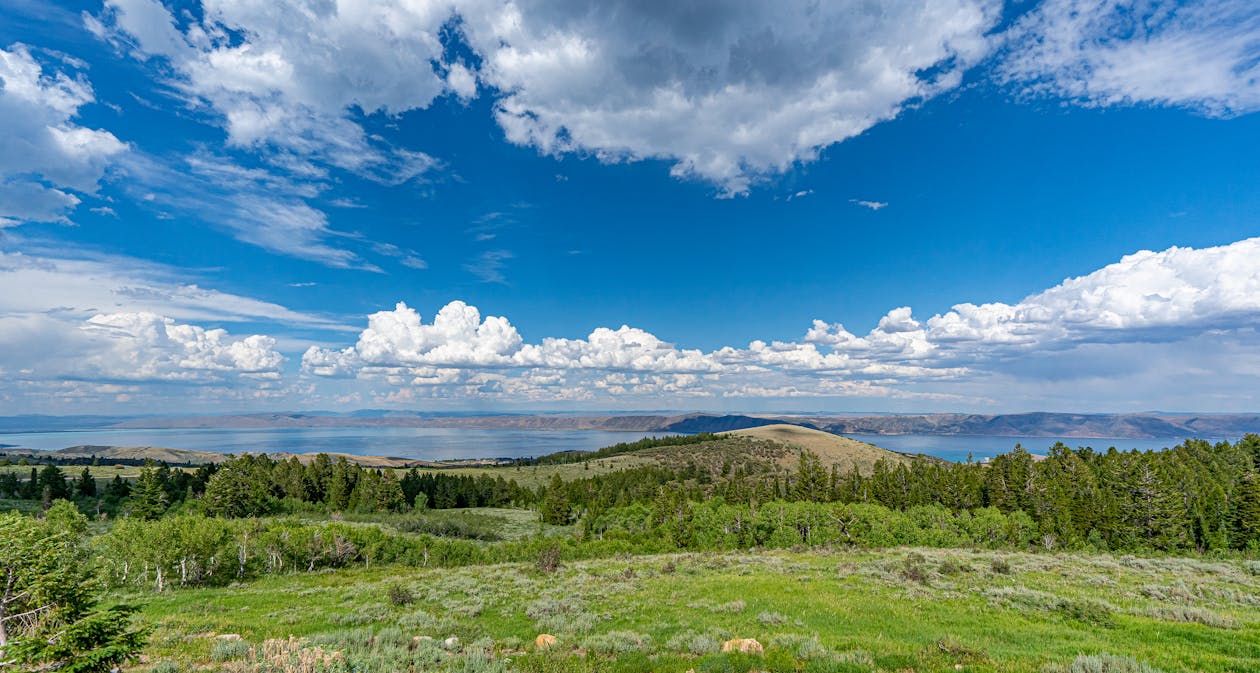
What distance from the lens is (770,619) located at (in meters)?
18.0

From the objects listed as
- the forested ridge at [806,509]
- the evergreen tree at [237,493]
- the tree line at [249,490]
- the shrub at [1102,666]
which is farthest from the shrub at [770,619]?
the tree line at [249,490]

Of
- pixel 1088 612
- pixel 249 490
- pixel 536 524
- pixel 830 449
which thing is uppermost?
pixel 1088 612

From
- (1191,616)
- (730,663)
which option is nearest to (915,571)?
(1191,616)

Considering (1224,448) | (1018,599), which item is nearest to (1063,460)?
(1224,448)

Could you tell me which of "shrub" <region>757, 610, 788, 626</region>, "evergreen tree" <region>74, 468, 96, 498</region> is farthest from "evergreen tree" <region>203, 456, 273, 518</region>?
"shrub" <region>757, 610, 788, 626</region>

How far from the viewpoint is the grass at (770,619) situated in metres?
12.9

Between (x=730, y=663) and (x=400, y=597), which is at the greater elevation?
(x=730, y=663)

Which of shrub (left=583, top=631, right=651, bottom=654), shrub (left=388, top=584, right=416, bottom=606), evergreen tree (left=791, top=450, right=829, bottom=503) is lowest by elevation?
evergreen tree (left=791, top=450, right=829, bottom=503)

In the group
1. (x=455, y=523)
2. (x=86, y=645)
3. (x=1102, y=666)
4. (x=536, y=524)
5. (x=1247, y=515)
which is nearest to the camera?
(x=86, y=645)

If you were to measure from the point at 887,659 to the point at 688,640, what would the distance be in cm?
557

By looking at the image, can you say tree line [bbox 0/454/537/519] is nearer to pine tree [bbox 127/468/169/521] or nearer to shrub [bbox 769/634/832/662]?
pine tree [bbox 127/468/169/521]

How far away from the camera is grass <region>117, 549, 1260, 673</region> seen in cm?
1286

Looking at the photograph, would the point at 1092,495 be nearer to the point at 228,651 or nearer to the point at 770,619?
the point at 770,619

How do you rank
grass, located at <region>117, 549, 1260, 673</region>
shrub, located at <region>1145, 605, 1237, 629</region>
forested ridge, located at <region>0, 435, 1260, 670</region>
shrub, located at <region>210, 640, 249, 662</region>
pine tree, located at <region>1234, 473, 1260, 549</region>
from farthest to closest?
1. pine tree, located at <region>1234, 473, 1260, 549</region>
2. shrub, located at <region>1145, 605, 1237, 629</region>
3. shrub, located at <region>210, 640, 249, 662</region>
4. grass, located at <region>117, 549, 1260, 673</region>
5. forested ridge, located at <region>0, 435, 1260, 670</region>
